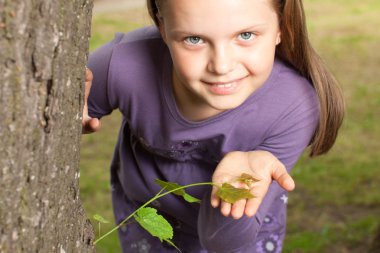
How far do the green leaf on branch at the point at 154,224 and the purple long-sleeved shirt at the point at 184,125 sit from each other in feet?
1.41

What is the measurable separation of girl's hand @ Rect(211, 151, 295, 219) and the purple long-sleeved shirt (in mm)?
254

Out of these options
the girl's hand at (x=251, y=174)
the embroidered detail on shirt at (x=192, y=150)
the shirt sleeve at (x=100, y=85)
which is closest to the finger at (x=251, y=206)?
the girl's hand at (x=251, y=174)

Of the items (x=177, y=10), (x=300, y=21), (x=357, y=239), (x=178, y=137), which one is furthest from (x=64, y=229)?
(x=357, y=239)

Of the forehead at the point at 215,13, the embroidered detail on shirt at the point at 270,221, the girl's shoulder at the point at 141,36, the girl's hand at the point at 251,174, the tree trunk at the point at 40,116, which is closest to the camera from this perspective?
the tree trunk at the point at 40,116

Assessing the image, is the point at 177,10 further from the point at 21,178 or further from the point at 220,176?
the point at 21,178

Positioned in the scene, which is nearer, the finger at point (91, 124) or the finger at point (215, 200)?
the finger at point (215, 200)

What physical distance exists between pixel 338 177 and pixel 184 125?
128 inches

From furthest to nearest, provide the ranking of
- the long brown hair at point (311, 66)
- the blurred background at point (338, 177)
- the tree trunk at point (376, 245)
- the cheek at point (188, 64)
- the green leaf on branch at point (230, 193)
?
1. the blurred background at point (338, 177)
2. the tree trunk at point (376, 245)
3. the long brown hair at point (311, 66)
4. the cheek at point (188, 64)
5. the green leaf on branch at point (230, 193)

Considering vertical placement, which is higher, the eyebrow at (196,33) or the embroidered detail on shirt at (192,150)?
the eyebrow at (196,33)

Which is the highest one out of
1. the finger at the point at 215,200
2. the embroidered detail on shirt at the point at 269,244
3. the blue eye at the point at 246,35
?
the blue eye at the point at 246,35

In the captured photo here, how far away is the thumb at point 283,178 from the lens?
5.94 feet

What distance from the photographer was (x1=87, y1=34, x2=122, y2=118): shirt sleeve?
8.03 feet

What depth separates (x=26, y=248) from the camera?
4.70 feet

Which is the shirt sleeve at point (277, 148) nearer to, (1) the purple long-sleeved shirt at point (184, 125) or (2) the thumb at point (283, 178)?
(1) the purple long-sleeved shirt at point (184, 125)
